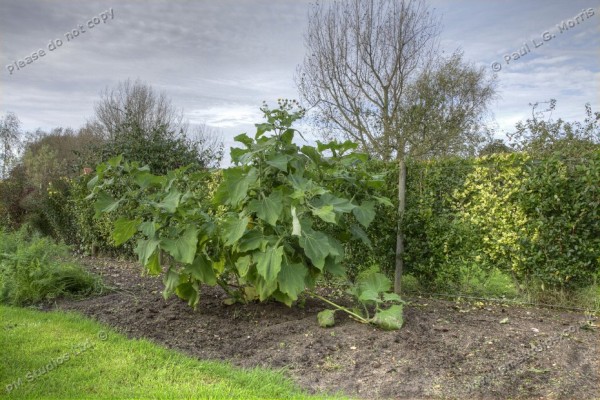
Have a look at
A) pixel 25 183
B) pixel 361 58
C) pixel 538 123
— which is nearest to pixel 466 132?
pixel 361 58

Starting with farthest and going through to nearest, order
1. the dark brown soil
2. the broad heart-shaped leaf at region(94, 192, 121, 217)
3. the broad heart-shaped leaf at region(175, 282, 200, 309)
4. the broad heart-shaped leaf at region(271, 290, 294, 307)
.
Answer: the broad heart-shaped leaf at region(175, 282, 200, 309)
the broad heart-shaped leaf at region(271, 290, 294, 307)
the broad heart-shaped leaf at region(94, 192, 121, 217)
the dark brown soil

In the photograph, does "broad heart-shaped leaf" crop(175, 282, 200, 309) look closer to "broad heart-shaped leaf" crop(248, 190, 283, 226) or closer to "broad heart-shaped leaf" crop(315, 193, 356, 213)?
"broad heart-shaped leaf" crop(248, 190, 283, 226)

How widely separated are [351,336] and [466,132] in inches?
538

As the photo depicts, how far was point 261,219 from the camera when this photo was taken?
4410 millimetres

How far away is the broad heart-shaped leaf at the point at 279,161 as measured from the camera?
4.13 m

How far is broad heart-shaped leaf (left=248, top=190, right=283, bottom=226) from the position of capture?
4.06m

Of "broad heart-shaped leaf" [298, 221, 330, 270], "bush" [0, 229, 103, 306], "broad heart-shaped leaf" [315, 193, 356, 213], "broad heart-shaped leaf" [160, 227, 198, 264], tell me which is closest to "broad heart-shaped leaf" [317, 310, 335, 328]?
"broad heart-shaped leaf" [298, 221, 330, 270]

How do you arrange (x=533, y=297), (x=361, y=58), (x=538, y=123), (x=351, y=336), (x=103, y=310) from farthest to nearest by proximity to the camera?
(x=361, y=58)
(x=538, y=123)
(x=533, y=297)
(x=103, y=310)
(x=351, y=336)

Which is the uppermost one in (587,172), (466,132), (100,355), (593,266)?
(466,132)

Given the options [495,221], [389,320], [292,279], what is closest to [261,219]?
[292,279]

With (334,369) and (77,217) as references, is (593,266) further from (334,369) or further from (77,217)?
(77,217)

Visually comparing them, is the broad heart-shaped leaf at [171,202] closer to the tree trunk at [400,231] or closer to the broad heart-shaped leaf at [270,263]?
the broad heart-shaped leaf at [270,263]

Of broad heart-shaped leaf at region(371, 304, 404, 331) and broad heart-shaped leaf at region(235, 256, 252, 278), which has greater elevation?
broad heart-shaped leaf at region(235, 256, 252, 278)

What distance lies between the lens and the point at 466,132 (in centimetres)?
1639
